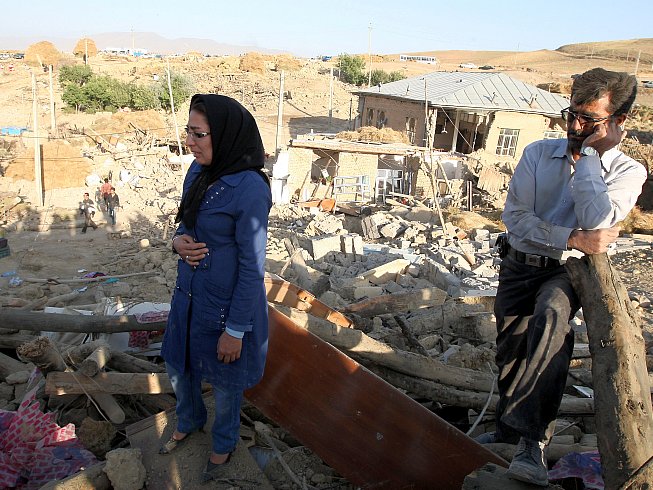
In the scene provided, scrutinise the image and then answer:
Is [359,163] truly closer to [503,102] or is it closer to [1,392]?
[503,102]

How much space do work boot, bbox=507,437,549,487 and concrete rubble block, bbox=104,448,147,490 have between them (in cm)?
169

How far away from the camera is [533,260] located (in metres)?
2.64

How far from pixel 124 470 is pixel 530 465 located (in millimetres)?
1824

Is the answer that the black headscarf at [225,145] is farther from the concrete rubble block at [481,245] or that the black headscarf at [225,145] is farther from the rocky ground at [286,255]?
the concrete rubble block at [481,245]

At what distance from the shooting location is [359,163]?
799 inches

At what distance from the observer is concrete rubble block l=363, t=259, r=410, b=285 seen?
8.05 metres

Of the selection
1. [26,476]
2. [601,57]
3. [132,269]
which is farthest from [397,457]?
[601,57]

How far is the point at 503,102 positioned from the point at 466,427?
23.0 metres

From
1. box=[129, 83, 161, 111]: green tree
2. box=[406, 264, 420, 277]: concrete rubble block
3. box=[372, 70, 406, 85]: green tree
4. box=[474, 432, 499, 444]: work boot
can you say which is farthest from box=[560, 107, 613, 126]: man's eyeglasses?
box=[372, 70, 406, 85]: green tree

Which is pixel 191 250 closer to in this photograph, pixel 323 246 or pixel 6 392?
pixel 6 392

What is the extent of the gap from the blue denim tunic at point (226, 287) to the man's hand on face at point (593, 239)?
1.41 metres

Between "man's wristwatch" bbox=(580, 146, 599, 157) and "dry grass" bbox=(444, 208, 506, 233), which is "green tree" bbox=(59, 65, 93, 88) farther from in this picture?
"man's wristwatch" bbox=(580, 146, 599, 157)

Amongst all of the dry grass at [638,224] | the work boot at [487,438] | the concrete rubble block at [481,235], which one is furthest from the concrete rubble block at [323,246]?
the dry grass at [638,224]

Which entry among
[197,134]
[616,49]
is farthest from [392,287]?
[616,49]
